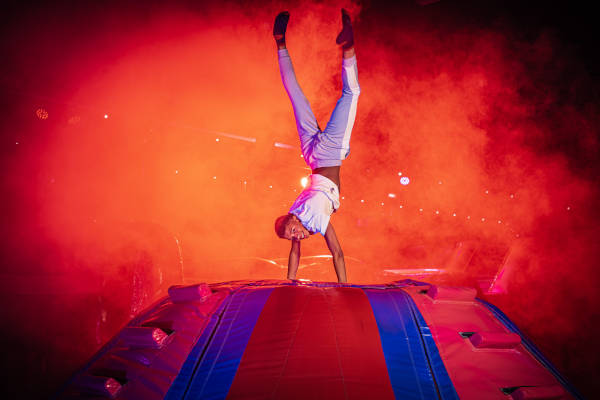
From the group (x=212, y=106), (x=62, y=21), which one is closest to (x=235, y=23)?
(x=212, y=106)

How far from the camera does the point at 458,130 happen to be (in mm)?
3668

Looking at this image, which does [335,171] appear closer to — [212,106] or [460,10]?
[212,106]

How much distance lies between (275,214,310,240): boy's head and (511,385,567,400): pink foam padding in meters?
1.38

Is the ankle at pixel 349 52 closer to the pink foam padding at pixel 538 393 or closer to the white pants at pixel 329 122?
the white pants at pixel 329 122

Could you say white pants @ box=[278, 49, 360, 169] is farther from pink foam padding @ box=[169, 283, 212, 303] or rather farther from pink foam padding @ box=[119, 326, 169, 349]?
pink foam padding @ box=[119, 326, 169, 349]

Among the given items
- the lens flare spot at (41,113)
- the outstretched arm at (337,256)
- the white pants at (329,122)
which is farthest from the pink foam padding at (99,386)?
the lens flare spot at (41,113)

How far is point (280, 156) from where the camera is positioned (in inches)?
142

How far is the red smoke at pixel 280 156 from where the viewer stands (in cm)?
277

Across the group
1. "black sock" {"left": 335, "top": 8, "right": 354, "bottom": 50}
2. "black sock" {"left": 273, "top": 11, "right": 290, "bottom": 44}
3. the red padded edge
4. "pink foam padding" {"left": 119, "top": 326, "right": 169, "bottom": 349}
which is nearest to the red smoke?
"black sock" {"left": 273, "top": 11, "right": 290, "bottom": 44}

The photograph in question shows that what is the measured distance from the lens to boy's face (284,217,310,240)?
202 centimetres

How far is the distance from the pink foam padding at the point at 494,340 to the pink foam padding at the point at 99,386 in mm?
1271

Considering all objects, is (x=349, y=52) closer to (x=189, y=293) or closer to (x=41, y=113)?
(x=189, y=293)

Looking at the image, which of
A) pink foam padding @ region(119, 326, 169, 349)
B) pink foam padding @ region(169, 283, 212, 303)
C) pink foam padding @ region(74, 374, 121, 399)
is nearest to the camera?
pink foam padding @ region(74, 374, 121, 399)

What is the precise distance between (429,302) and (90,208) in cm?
338
